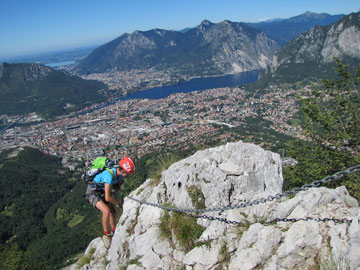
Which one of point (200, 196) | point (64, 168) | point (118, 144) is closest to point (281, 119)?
point (118, 144)

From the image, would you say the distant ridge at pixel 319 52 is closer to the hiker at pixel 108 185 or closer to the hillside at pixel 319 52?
the hillside at pixel 319 52

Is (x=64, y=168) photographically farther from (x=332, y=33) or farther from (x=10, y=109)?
(x=332, y=33)

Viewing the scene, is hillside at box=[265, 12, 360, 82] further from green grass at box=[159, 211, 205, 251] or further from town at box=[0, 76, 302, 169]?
green grass at box=[159, 211, 205, 251]

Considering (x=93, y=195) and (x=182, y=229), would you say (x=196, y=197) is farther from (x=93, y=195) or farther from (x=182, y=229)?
(x=93, y=195)

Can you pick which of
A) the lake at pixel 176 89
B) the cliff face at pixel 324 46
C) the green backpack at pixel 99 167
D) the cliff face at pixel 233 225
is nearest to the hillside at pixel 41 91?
the lake at pixel 176 89

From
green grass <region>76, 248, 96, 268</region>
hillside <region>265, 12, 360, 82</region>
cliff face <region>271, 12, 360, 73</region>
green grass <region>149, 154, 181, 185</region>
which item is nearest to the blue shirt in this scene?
green grass <region>149, 154, 181, 185</region>

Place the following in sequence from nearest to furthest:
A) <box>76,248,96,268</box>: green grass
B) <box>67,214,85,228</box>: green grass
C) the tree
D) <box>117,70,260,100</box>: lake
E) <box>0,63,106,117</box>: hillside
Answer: <box>76,248,96,268</box>: green grass < the tree < <box>67,214,85,228</box>: green grass < <box>117,70,260,100</box>: lake < <box>0,63,106,117</box>: hillside
